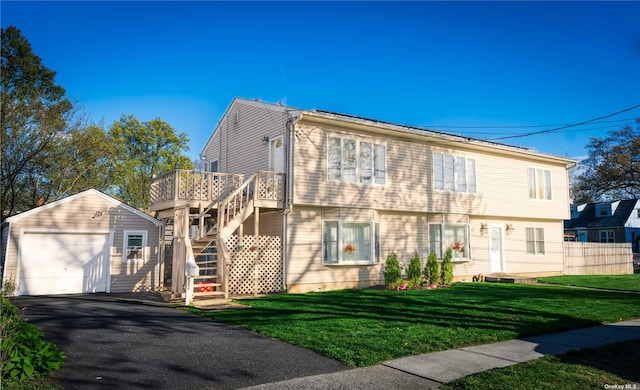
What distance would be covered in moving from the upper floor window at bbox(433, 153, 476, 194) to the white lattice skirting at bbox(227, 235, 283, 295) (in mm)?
7234

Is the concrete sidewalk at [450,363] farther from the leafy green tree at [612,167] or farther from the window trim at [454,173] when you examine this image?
the leafy green tree at [612,167]

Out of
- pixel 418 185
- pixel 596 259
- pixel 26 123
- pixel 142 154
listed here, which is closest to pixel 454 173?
pixel 418 185

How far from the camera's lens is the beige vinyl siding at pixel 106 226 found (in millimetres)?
15078

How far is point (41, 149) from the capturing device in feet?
74.7

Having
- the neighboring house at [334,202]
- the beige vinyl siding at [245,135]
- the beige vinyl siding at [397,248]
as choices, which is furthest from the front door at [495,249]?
the beige vinyl siding at [245,135]

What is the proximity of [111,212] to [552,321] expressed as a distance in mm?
13580

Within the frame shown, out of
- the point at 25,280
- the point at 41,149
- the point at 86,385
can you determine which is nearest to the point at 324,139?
the point at 25,280

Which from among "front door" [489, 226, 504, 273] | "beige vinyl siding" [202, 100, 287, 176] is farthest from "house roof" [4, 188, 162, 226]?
"front door" [489, 226, 504, 273]

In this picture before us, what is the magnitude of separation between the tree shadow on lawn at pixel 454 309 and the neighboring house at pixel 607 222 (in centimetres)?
3575

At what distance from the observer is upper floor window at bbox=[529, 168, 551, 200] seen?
22219 millimetres

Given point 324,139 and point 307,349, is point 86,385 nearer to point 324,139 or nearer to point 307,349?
point 307,349

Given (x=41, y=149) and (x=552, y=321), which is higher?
(x=41, y=149)

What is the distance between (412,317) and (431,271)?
683 centimetres

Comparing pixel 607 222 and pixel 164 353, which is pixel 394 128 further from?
pixel 607 222
